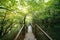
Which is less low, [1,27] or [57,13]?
[57,13]

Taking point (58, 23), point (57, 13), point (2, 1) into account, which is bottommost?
point (58, 23)

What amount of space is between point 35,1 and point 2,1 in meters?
4.16

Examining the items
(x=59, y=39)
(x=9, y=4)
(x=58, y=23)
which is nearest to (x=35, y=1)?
(x=9, y=4)

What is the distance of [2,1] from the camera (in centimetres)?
461

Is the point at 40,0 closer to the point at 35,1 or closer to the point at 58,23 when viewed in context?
the point at 35,1

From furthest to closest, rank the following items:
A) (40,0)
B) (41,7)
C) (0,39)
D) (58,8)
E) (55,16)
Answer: (40,0) → (41,7) → (55,16) → (58,8) → (0,39)

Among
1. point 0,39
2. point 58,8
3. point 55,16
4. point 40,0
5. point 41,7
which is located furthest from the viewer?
point 40,0

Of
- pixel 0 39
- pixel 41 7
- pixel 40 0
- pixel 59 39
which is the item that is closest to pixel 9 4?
pixel 0 39

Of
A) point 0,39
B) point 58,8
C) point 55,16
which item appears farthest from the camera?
point 55,16

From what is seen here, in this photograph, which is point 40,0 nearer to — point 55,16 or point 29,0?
point 29,0

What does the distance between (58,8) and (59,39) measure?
3.60 feet

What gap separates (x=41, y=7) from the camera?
8.37 m

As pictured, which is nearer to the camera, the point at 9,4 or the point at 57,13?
the point at 57,13

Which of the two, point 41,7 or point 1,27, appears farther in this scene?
point 41,7
